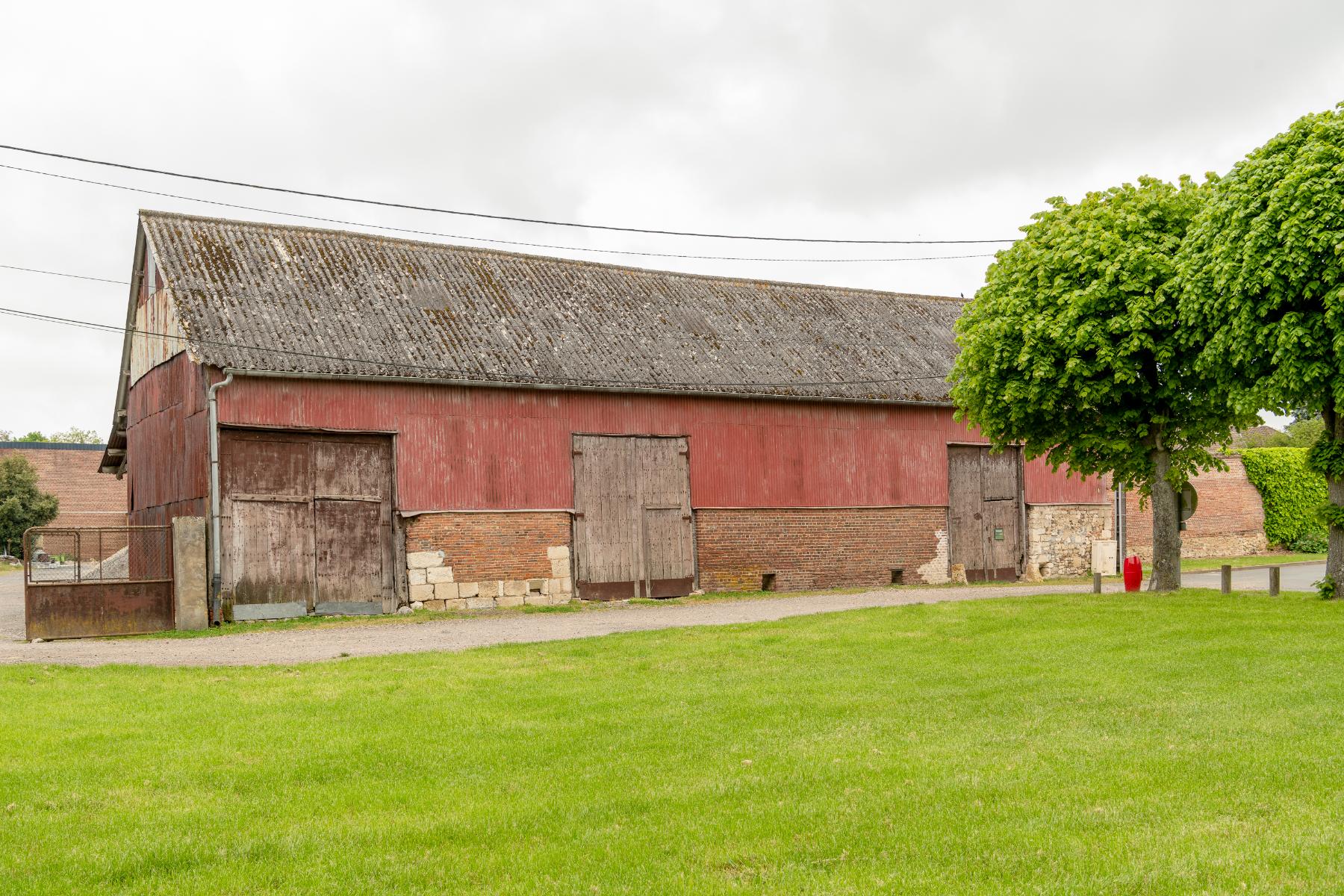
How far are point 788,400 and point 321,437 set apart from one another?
1058cm

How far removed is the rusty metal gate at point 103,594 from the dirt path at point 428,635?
18.1 inches

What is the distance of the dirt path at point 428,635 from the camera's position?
51.5ft

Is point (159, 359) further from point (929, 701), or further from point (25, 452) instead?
point (25, 452)

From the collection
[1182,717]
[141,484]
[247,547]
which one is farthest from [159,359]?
[1182,717]

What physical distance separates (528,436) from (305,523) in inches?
186

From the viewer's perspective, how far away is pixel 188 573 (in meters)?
19.6

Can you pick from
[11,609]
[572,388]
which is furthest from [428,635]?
[11,609]

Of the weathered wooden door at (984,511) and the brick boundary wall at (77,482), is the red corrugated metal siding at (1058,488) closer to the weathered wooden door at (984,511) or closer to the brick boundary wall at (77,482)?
the weathered wooden door at (984,511)

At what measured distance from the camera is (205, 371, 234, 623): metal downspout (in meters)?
20.5

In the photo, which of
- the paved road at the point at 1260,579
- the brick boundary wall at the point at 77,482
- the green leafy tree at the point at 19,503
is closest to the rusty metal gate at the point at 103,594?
the paved road at the point at 1260,579

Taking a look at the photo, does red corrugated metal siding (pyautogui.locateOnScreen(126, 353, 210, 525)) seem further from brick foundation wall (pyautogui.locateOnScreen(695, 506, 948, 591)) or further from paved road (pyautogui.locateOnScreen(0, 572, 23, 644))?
brick foundation wall (pyautogui.locateOnScreen(695, 506, 948, 591))

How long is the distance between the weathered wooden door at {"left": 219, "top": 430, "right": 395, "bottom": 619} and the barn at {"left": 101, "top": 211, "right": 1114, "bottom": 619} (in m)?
0.04

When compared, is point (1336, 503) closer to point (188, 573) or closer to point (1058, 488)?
point (1058, 488)

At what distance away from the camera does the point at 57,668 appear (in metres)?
14.0
